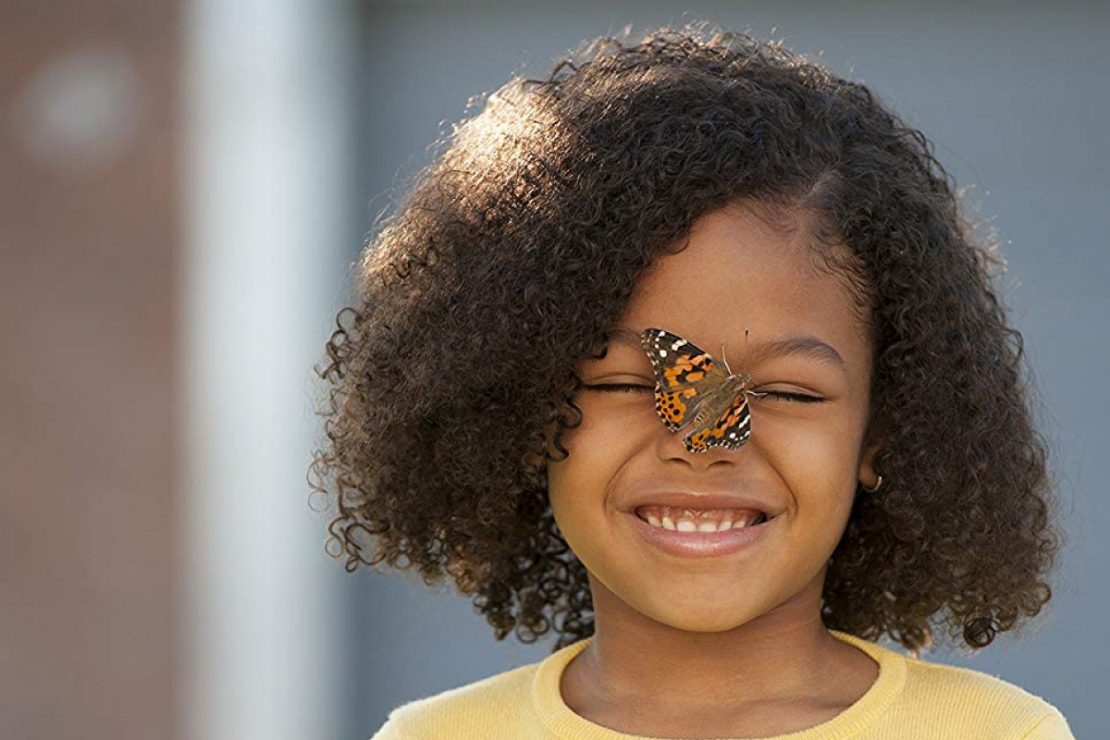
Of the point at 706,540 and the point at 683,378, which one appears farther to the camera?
the point at 706,540

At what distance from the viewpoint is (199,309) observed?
5.01 meters

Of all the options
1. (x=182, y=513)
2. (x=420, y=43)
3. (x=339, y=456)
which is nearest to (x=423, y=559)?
→ (x=339, y=456)

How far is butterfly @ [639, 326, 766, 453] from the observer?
7.82 ft

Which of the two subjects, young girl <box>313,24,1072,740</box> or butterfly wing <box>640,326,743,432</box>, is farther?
young girl <box>313,24,1072,740</box>

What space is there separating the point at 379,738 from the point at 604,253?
0.80 metres

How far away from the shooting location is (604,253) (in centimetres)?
A: 250

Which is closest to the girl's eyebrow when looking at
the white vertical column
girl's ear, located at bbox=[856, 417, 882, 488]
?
girl's ear, located at bbox=[856, 417, 882, 488]

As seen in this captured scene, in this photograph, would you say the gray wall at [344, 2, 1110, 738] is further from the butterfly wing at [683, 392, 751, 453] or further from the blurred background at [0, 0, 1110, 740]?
the butterfly wing at [683, 392, 751, 453]

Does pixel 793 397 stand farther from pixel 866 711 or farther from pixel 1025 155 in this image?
pixel 1025 155

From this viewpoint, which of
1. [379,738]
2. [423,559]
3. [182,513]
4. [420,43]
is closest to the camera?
[379,738]

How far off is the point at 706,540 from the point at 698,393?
0.75ft

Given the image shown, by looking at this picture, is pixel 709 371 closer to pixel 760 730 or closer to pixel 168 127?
pixel 760 730

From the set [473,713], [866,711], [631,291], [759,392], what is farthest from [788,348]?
[473,713]

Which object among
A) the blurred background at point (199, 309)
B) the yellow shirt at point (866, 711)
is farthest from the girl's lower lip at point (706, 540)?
the blurred background at point (199, 309)
